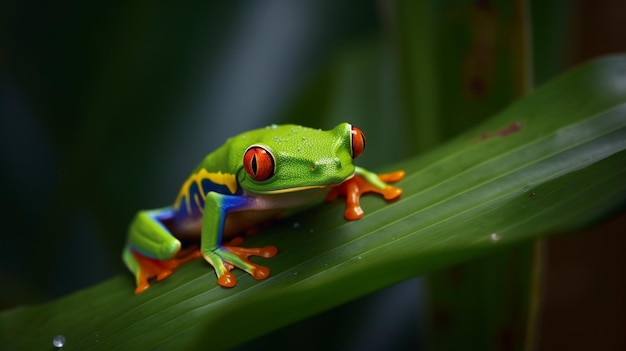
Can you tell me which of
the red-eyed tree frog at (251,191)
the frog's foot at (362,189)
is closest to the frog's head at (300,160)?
the red-eyed tree frog at (251,191)

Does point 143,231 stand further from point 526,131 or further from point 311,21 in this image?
point 311,21

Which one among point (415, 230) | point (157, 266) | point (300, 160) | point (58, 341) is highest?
point (300, 160)

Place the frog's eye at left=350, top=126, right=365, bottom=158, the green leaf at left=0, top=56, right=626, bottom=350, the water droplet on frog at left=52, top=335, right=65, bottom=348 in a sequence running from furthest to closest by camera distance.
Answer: the frog's eye at left=350, top=126, right=365, bottom=158 < the water droplet on frog at left=52, top=335, right=65, bottom=348 < the green leaf at left=0, top=56, right=626, bottom=350

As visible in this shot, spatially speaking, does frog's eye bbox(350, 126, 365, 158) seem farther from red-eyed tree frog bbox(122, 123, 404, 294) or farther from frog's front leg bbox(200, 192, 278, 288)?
frog's front leg bbox(200, 192, 278, 288)

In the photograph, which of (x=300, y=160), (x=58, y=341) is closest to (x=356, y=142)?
(x=300, y=160)

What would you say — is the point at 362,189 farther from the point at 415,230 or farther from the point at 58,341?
the point at 58,341

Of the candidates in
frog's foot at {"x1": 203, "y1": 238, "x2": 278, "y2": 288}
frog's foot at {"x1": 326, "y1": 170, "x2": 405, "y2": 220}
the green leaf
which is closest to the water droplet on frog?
the green leaf

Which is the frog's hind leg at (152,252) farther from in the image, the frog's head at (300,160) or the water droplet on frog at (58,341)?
the frog's head at (300,160)
